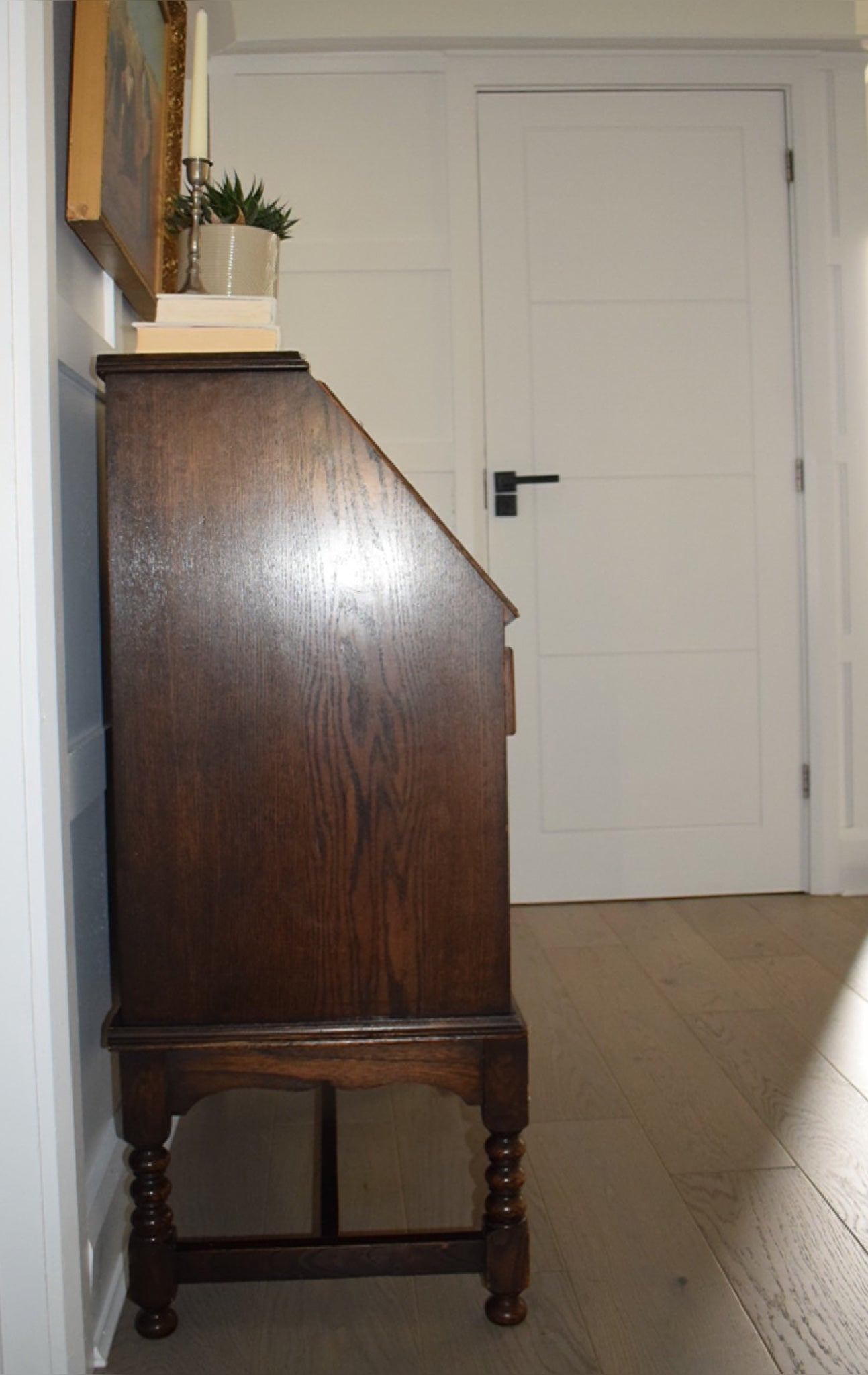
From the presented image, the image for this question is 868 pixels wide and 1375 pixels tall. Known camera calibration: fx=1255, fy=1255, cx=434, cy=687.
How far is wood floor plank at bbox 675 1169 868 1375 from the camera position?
132 centimetres

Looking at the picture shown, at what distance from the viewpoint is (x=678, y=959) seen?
9.05 feet

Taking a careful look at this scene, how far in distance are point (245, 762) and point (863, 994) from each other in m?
1.67

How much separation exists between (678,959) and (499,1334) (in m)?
1.48

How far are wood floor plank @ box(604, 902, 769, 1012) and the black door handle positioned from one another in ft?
3.46

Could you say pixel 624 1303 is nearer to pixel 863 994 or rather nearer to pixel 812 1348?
pixel 812 1348

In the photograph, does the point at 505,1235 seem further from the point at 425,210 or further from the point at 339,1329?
the point at 425,210

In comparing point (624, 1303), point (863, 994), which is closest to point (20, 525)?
point (624, 1303)

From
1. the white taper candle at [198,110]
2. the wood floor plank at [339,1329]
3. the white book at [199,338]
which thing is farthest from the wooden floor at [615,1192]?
the white taper candle at [198,110]

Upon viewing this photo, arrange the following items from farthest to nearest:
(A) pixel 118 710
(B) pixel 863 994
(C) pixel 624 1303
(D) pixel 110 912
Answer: (B) pixel 863 994 < (D) pixel 110 912 < (C) pixel 624 1303 < (A) pixel 118 710

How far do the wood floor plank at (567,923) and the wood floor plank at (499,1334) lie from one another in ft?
4.70

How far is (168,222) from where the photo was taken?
1.60m

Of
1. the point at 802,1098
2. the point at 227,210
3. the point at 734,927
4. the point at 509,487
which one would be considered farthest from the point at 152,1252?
the point at 509,487

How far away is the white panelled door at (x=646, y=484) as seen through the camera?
3.21 m

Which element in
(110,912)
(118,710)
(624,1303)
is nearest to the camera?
(118,710)
